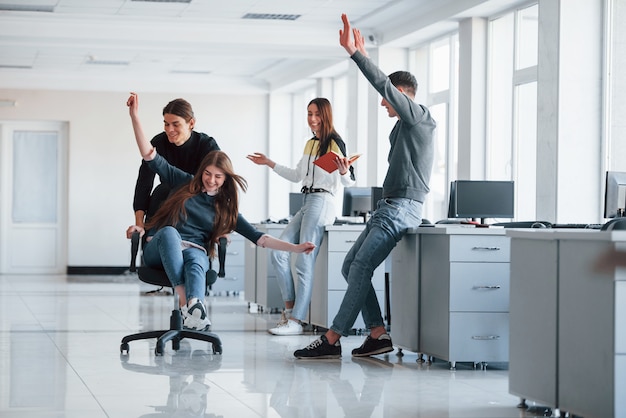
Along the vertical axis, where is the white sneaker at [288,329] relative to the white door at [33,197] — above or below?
below

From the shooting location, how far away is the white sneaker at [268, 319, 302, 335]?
278 inches

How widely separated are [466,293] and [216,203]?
149 cm

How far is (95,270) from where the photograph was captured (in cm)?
1566

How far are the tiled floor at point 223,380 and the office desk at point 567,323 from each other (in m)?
0.29

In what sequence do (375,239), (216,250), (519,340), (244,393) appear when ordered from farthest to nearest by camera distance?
(216,250)
(375,239)
(244,393)
(519,340)

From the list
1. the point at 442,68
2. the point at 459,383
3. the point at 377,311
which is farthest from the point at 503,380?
the point at 442,68

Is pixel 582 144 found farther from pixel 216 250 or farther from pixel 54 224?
pixel 54 224

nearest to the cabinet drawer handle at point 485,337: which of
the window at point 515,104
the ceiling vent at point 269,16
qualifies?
the window at point 515,104

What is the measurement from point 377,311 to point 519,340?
69.3 inches

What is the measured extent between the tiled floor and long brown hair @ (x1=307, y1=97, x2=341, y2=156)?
1.33 m

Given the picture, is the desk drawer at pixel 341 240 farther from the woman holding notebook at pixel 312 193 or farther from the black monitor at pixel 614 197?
the black monitor at pixel 614 197

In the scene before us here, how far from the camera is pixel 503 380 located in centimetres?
502

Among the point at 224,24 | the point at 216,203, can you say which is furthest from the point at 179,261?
the point at 224,24

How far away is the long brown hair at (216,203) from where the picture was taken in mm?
5621
